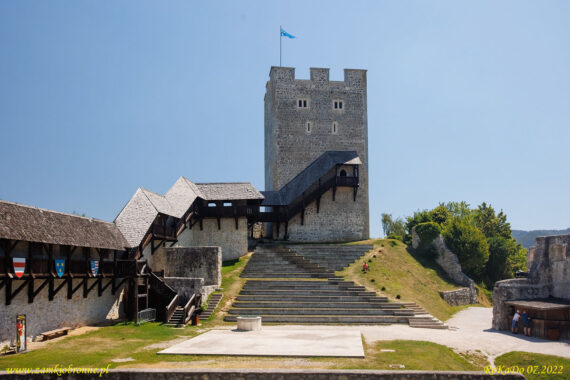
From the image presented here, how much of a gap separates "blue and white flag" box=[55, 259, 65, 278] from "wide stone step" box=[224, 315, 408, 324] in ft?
25.3

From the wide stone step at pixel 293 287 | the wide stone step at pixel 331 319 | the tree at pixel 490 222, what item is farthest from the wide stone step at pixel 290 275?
the tree at pixel 490 222

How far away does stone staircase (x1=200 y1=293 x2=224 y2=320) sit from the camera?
2398 centimetres

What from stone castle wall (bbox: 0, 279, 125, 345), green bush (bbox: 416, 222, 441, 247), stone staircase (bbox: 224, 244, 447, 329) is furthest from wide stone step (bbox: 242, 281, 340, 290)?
green bush (bbox: 416, 222, 441, 247)

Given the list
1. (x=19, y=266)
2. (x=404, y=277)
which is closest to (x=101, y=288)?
(x=19, y=266)

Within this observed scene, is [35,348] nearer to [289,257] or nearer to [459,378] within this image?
[459,378]

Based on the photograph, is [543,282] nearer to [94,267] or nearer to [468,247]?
[468,247]

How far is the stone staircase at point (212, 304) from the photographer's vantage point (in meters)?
24.0

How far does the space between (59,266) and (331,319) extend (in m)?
11.8

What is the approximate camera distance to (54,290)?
1945cm

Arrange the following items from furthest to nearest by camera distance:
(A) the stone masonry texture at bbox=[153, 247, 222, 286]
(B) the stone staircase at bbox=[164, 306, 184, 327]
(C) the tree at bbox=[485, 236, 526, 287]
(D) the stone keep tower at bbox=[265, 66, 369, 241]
Answer: (D) the stone keep tower at bbox=[265, 66, 369, 241] → (C) the tree at bbox=[485, 236, 526, 287] → (A) the stone masonry texture at bbox=[153, 247, 222, 286] → (B) the stone staircase at bbox=[164, 306, 184, 327]

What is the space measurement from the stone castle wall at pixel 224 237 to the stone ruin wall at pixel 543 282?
59.5 feet

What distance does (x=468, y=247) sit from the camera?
129 ft

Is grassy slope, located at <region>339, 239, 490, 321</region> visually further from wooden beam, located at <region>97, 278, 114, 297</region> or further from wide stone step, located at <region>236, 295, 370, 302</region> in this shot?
wooden beam, located at <region>97, 278, 114, 297</region>

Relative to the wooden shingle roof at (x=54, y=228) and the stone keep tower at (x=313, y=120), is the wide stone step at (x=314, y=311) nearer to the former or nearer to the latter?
the wooden shingle roof at (x=54, y=228)
